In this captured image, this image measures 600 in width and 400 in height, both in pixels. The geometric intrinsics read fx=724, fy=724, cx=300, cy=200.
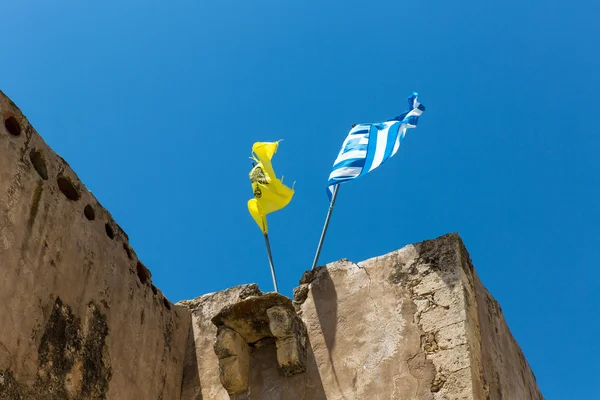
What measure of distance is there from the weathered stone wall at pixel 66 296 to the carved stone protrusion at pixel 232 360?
1.80 feet

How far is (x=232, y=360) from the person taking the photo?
6.23 m

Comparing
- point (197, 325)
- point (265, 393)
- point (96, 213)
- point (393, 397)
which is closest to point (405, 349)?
point (393, 397)

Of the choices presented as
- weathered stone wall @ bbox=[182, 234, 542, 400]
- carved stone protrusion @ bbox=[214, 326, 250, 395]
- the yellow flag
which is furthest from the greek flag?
carved stone protrusion @ bbox=[214, 326, 250, 395]

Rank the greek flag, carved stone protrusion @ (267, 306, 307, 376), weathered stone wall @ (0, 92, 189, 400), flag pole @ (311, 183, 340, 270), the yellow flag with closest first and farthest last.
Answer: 1. weathered stone wall @ (0, 92, 189, 400)
2. carved stone protrusion @ (267, 306, 307, 376)
3. flag pole @ (311, 183, 340, 270)
4. the greek flag
5. the yellow flag

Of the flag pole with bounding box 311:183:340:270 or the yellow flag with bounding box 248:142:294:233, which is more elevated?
the yellow flag with bounding box 248:142:294:233

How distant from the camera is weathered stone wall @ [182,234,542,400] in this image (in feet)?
18.3

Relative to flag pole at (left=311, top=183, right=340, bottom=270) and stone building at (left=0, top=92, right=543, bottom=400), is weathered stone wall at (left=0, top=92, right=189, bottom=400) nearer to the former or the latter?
stone building at (left=0, top=92, right=543, bottom=400)

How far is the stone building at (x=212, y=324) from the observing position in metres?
5.08

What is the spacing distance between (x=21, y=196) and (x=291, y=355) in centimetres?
249

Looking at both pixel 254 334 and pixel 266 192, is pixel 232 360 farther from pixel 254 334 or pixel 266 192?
pixel 266 192

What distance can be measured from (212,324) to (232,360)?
2.43ft

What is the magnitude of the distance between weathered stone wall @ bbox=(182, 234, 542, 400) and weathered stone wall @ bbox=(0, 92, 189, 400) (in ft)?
2.35

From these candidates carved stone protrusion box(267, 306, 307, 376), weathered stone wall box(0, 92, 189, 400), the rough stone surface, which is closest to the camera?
weathered stone wall box(0, 92, 189, 400)

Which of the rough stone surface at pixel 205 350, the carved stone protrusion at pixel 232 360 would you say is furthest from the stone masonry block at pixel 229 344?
the rough stone surface at pixel 205 350
